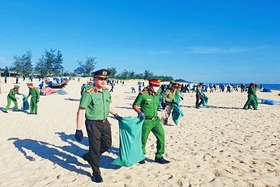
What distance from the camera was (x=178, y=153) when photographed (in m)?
5.86

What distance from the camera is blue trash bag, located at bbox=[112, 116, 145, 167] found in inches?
178

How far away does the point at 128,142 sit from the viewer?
4.55 meters

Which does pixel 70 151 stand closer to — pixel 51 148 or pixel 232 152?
pixel 51 148

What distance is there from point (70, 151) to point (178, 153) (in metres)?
2.68

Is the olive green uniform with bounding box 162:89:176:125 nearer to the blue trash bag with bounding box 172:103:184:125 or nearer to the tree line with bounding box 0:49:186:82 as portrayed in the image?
the blue trash bag with bounding box 172:103:184:125

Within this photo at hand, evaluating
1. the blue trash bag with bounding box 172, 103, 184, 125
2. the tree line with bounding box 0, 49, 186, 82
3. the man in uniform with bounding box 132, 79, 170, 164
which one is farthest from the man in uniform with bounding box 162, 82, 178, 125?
the tree line with bounding box 0, 49, 186, 82

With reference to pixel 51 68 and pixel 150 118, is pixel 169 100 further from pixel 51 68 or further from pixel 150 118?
pixel 51 68

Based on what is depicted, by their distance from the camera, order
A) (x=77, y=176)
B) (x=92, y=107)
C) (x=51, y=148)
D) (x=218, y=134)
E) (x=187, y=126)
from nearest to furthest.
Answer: (x=92, y=107) < (x=77, y=176) < (x=51, y=148) < (x=218, y=134) < (x=187, y=126)

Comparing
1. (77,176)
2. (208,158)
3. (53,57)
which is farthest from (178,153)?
(53,57)

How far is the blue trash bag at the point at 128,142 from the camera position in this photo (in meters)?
4.53

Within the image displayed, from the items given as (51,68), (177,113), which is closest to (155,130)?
(177,113)

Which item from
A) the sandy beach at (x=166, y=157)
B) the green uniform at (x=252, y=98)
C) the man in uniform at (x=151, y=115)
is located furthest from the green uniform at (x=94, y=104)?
the green uniform at (x=252, y=98)

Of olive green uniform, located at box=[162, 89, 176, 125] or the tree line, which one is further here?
the tree line

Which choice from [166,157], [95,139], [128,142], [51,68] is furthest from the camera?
[51,68]
